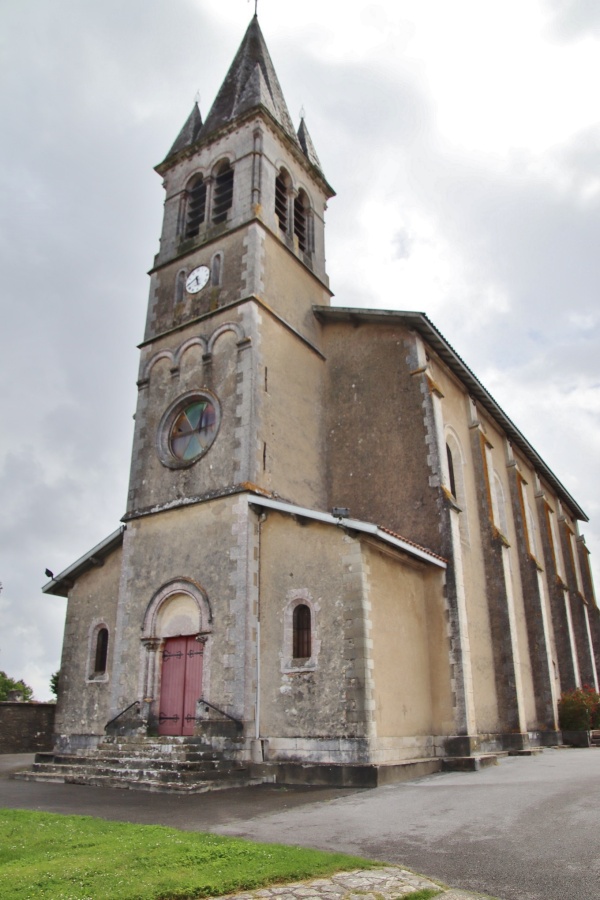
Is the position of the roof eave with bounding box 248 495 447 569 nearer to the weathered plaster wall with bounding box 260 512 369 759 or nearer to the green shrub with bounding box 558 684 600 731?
the weathered plaster wall with bounding box 260 512 369 759

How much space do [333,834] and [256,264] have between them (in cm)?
1407

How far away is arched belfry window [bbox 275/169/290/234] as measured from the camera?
2067cm

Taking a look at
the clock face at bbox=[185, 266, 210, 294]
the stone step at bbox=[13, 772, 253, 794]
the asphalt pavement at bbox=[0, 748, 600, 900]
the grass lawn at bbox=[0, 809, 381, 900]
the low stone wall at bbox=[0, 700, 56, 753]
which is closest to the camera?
the grass lawn at bbox=[0, 809, 381, 900]

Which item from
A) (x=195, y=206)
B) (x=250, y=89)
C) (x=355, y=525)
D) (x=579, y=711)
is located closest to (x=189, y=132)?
(x=250, y=89)

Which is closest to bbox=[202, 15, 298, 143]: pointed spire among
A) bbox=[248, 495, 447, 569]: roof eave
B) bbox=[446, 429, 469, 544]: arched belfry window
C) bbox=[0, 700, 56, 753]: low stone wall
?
bbox=[446, 429, 469, 544]: arched belfry window

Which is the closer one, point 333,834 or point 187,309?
point 333,834

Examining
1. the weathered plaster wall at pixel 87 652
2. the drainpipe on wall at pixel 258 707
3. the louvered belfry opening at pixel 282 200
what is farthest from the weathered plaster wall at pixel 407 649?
the louvered belfry opening at pixel 282 200

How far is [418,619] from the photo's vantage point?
584 inches

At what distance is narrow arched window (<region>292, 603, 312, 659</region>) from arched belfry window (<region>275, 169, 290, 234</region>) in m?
11.8

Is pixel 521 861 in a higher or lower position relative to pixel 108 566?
lower

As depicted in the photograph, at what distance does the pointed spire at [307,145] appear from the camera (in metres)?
23.3

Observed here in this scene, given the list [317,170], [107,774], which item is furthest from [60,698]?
[317,170]

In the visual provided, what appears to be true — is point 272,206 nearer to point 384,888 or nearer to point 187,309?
point 187,309

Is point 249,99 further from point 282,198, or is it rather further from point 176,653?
point 176,653
